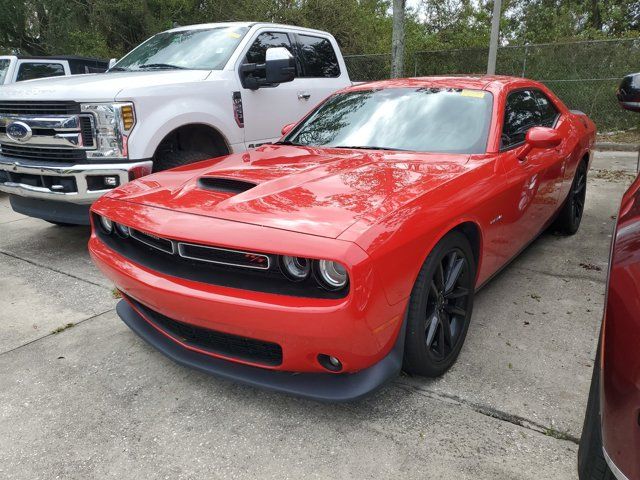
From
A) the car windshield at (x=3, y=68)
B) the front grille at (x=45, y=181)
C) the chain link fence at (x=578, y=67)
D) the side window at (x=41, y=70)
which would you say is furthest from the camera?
the chain link fence at (x=578, y=67)

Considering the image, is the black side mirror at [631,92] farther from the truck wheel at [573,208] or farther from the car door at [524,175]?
the truck wheel at [573,208]

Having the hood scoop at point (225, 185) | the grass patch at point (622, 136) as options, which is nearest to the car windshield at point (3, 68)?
the hood scoop at point (225, 185)

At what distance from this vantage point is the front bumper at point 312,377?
6.75 ft

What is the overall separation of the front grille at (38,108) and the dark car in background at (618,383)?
3959mm

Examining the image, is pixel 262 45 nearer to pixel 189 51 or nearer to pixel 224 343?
pixel 189 51

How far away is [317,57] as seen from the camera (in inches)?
238

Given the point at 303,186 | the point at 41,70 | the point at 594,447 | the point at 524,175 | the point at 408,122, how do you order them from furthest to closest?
the point at 41,70 < the point at 408,122 < the point at 524,175 < the point at 303,186 < the point at 594,447

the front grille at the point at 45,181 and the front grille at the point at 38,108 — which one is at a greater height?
the front grille at the point at 38,108

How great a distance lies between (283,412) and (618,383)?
4.84 feet

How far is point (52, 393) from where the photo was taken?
2.54 m

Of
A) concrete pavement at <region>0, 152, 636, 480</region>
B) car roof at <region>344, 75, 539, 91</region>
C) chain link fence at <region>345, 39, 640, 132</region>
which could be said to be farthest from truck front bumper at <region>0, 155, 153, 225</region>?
chain link fence at <region>345, 39, 640, 132</region>

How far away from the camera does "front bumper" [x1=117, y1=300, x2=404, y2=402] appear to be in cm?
206

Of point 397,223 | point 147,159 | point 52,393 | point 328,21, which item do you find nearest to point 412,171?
point 397,223

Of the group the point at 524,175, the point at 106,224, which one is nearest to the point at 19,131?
the point at 106,224
